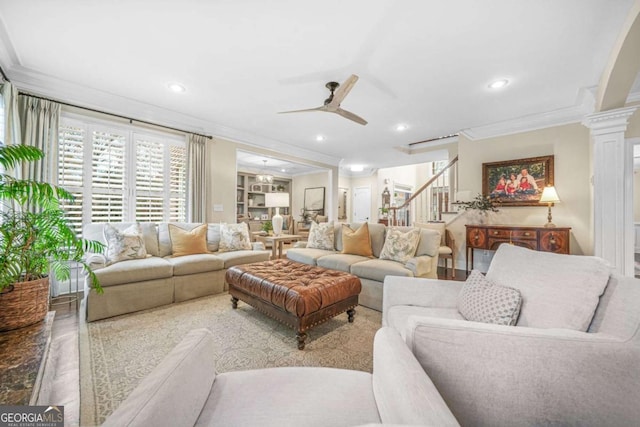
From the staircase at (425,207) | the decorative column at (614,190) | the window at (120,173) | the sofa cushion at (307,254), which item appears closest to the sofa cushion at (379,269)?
the sofa cushion at (307,254)

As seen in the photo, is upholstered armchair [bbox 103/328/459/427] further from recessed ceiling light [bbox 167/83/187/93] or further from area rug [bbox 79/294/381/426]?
recessed ceiling light [bbox 167/83/187/93]

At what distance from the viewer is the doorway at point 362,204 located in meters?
8.38

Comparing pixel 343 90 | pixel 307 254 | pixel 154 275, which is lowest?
pixel 154 275

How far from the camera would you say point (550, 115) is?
370cm

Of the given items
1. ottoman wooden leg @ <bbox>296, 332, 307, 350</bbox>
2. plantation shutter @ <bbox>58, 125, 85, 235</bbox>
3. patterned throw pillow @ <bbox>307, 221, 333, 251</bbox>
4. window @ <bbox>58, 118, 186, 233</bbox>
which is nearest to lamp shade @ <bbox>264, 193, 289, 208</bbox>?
patterned throw pillow @ <bbox>307, 221, 333, 251</bbox>

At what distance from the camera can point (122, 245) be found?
9.55ft

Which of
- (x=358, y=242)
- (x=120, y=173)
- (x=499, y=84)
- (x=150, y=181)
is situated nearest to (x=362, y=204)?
(x=358, y=242)

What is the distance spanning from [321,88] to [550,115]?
3432 mm

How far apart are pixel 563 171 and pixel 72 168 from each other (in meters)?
6.75

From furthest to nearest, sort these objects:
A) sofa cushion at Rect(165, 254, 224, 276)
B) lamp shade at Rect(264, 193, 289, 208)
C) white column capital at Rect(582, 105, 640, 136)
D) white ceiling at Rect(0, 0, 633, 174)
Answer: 1. lamp shade at Rect(264, 193, 289, 208)
2. sofa cushion at Rect(165, 254, 224, 276)
3. white column capital at Rect(582, 105, 640, 136)
4. white ceiling at Rect(0, 0, 633, 174)

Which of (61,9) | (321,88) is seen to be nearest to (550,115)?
(321,88)

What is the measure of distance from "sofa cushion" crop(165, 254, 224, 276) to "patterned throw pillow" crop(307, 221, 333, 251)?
1393mm

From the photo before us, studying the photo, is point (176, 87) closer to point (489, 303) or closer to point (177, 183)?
point (177, 183)

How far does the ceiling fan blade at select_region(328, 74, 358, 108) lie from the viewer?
7.83 feet
